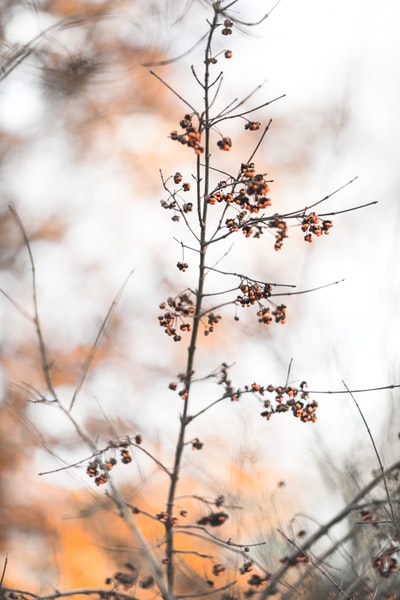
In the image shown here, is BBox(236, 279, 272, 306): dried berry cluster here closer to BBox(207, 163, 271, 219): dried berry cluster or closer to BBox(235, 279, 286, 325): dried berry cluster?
BBox(235, 279, 286, 325): dried berry cluster

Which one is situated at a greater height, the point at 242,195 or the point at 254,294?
the point at 242,195

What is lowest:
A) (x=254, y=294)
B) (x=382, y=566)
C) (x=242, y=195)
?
(x=382, y=566)

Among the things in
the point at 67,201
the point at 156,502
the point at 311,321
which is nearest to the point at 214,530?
the point at 156,502

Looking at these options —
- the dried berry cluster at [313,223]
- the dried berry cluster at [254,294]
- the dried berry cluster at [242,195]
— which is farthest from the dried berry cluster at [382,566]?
the dried berry cluster at [242,195]

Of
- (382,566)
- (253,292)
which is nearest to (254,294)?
(253,292)

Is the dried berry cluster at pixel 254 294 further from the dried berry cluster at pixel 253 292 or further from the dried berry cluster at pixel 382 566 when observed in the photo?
the dried berry cluster at pixel 382 566

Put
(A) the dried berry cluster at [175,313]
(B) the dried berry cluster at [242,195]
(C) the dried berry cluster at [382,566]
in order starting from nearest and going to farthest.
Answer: (B) the dried berry cluster at [242,195] → (A) the dried berry cluster at [175,313] → (C) the dried berry cluster at [382,566]

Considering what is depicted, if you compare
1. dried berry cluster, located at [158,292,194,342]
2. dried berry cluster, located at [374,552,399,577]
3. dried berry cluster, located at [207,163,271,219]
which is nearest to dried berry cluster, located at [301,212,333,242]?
dried berry cluster, located at [207,163,271,219]

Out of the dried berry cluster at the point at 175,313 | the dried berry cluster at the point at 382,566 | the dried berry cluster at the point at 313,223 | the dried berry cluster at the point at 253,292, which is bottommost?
the dried berry cluster at the point at 382,566

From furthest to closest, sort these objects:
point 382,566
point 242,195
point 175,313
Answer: point 382,566 → point 175,313 → point 242,195

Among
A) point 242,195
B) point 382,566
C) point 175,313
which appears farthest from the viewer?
point 382,566

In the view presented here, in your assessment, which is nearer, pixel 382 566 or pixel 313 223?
pixel 313 223

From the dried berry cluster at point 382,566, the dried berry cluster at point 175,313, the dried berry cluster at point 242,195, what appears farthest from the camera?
the dried berry cluster at point 382,566

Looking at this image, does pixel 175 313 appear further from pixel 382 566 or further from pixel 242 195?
pixel 382 566
